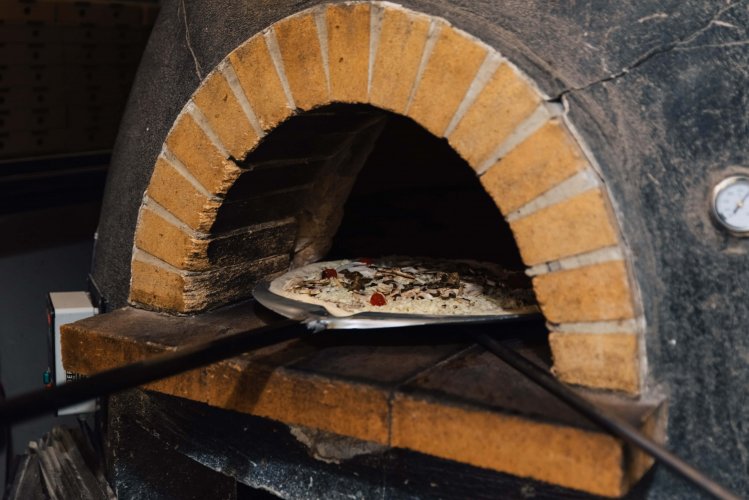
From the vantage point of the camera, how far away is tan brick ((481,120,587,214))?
65.1 inches

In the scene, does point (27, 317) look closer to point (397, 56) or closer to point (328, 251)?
point (328, 251)

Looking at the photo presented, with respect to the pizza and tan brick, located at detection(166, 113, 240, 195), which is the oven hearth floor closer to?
the pizza

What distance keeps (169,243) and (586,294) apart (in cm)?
106

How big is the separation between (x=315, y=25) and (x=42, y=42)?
1853 millimetres

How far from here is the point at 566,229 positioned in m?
1.67

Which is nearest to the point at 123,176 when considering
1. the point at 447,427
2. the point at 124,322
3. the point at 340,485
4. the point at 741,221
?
the point at 124,322

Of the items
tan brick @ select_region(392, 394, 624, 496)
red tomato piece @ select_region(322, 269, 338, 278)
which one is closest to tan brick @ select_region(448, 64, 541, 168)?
tan brick @ select_region(392, 394, 624, 496)

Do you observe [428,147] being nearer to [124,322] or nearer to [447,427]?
[124,322]

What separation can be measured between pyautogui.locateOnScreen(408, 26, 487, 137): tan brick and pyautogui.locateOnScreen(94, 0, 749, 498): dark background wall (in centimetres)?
4

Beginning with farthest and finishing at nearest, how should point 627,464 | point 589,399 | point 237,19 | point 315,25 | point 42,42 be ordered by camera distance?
1. point 42,42
2. point 237,19
3. point 315,25
4. point 589,399
5. point 627,464

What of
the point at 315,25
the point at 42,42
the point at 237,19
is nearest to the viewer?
the point at 315,25

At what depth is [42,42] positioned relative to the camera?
11.0ft

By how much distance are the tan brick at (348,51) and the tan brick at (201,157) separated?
35cm

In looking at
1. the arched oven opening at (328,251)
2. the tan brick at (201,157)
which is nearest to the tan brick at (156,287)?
the arched oven opening at (328,251)
